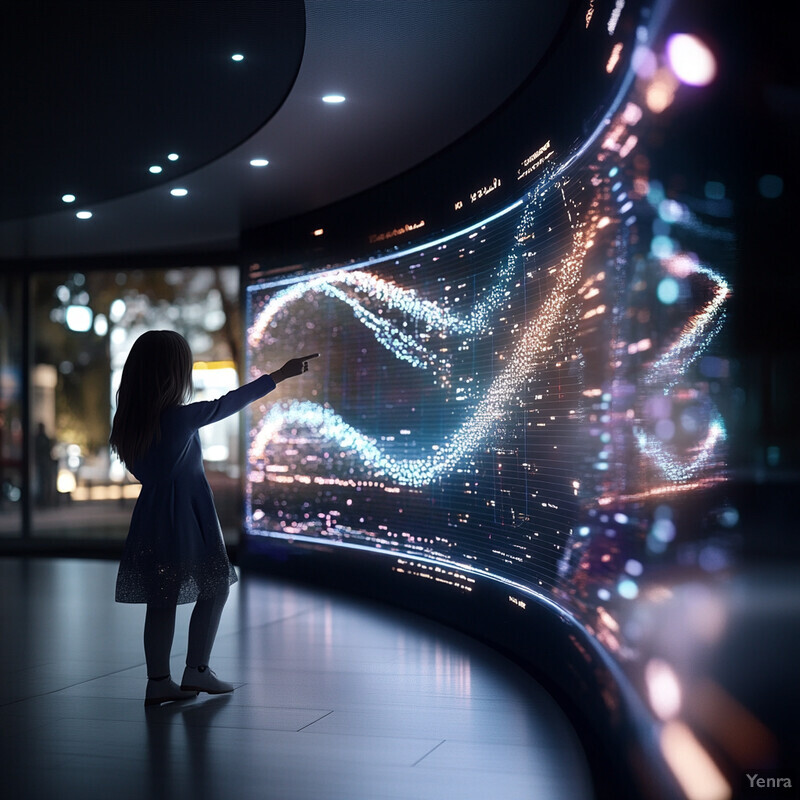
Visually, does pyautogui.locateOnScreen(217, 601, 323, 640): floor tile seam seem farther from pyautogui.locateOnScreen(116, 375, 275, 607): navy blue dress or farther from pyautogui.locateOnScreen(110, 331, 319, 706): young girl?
pyautogui.locateOnScreen(116, 375, 275, 607): navy blue dress

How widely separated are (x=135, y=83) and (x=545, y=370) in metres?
2.27

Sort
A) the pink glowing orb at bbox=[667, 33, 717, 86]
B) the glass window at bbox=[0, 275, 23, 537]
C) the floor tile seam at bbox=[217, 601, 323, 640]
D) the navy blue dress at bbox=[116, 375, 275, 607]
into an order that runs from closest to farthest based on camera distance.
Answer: the pink glowing orb at bbox=[667, 33, 717, 86] < the navy blue dress at bbox=[116, 375, 275, 607] < the floor tile seam at bbox=[217, 601, 323, 640] < the glass window at bbox=[0, 275, 23, 537]

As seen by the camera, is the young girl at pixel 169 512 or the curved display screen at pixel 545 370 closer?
the curved display screen at pixel 545 370

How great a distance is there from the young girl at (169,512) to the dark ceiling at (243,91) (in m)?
1.25

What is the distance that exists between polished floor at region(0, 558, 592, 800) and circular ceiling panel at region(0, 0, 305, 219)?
101 inches

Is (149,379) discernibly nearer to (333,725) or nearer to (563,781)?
(333,725)

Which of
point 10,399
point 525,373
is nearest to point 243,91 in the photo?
point 525,373

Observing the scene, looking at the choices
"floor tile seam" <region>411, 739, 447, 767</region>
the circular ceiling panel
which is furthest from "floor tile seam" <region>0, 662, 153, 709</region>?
the circular ceiling panel

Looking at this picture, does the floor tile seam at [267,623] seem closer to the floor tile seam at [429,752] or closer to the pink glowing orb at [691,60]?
the floor tile seam at [429,752]

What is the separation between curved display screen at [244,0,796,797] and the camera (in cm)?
201

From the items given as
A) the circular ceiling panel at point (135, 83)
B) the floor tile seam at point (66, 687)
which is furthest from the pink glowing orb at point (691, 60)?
the floor tile seam at point (66, 687)

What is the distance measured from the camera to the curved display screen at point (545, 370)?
2010 millimetres

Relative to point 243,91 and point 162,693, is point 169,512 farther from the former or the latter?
point 243,91

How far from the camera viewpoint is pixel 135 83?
4273 millimetres
